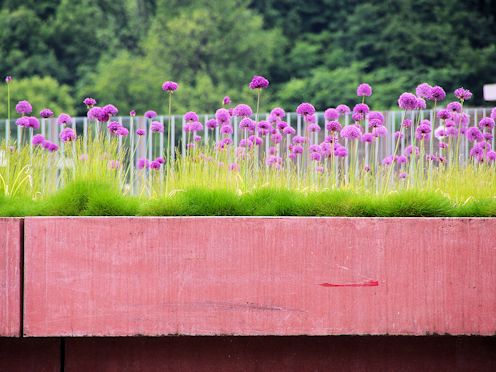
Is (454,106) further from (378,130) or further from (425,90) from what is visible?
(378,130)

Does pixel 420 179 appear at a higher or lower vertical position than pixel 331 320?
higher

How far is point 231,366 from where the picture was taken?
9.95 feet

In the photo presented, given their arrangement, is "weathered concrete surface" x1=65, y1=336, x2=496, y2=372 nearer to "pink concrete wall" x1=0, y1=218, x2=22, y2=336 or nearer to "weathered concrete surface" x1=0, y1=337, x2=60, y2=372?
"weathered concrete surface" x1=0, y1=337, x2=60, y2=372

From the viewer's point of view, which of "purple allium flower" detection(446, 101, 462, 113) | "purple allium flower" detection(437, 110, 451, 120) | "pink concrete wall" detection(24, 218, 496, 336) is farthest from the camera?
"purple allium flower" detection(446, 101, 462, 113)

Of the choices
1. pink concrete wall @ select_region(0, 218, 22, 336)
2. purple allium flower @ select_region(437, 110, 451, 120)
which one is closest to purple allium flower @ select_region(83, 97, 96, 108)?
pink concrete wall @ select_region(0, 218, 22, 336)

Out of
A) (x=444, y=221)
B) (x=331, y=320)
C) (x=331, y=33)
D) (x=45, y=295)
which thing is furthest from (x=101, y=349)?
(x=331, y=33)

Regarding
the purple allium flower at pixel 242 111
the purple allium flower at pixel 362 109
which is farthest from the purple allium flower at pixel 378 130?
the purple allium flower at pixel 242 111

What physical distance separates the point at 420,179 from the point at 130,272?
141cm

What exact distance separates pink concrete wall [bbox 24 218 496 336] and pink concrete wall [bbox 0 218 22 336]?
0.11 feet

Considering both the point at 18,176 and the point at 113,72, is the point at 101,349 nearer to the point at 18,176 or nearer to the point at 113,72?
the point at 18,176

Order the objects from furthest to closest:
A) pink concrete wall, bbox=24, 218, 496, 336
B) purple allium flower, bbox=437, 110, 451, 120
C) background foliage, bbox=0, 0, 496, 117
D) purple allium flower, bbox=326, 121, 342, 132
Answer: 1. background foliage, bbox=0, 0, 496, 117
2. purple allium flower, bbox=437, 110, 451, 120
3. purple allium flower, bbox=326, 121, 342, 132
4. pink concrete wall, bbox=24, 218, 496, 336

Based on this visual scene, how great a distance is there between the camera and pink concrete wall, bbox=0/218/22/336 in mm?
2893

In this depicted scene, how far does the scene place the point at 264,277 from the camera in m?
2.89

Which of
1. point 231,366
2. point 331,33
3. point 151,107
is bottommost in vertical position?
point 231,366
